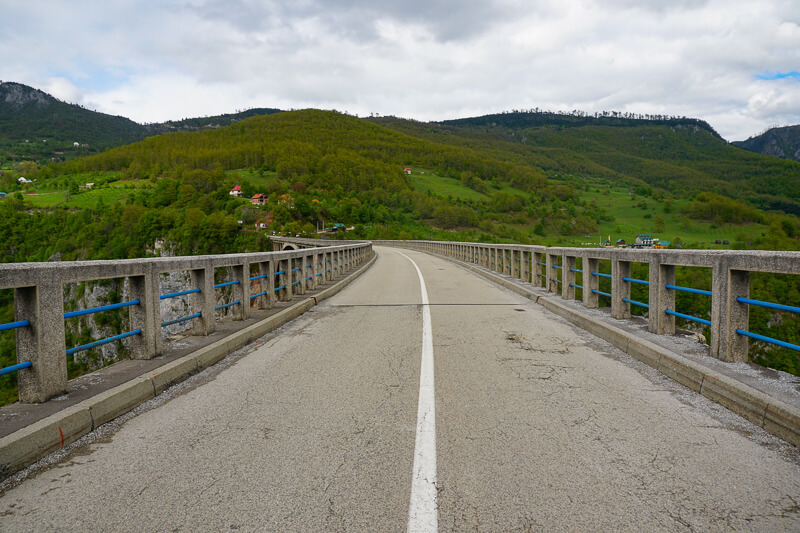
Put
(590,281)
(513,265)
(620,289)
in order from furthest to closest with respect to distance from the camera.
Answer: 1. (513,265)
2. (590,281)
3. (620,289)

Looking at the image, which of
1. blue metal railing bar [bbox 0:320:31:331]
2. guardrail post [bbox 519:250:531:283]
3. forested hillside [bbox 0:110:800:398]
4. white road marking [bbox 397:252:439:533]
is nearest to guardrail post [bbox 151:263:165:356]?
blue metal railing bar [bbox 0:320:31:331]

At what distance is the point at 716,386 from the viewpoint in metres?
4.68

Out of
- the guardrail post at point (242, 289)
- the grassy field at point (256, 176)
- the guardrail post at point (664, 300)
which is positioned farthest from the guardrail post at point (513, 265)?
the grassy field at point (256, 176)

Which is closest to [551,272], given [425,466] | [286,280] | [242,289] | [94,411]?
[286,280]

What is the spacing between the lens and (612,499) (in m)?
2.90

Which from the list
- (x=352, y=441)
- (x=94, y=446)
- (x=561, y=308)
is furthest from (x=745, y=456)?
(x=561, y=308)

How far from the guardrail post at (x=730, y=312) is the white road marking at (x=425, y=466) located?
326cm

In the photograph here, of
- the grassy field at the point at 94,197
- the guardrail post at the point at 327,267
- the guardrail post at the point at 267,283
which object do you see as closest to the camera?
the guardrail post at the point at 267,283

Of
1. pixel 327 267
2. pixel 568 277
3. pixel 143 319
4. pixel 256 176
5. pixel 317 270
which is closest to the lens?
pixel 143 319

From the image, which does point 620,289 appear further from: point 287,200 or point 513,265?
point 287,200

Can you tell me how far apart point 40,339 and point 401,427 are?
3.27 metres

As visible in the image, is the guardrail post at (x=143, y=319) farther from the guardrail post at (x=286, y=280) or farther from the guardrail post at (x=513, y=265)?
the guardrail post at (x=513, y=265)

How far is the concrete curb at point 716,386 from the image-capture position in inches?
150

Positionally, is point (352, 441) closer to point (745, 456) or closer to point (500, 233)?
point (745, 456)
